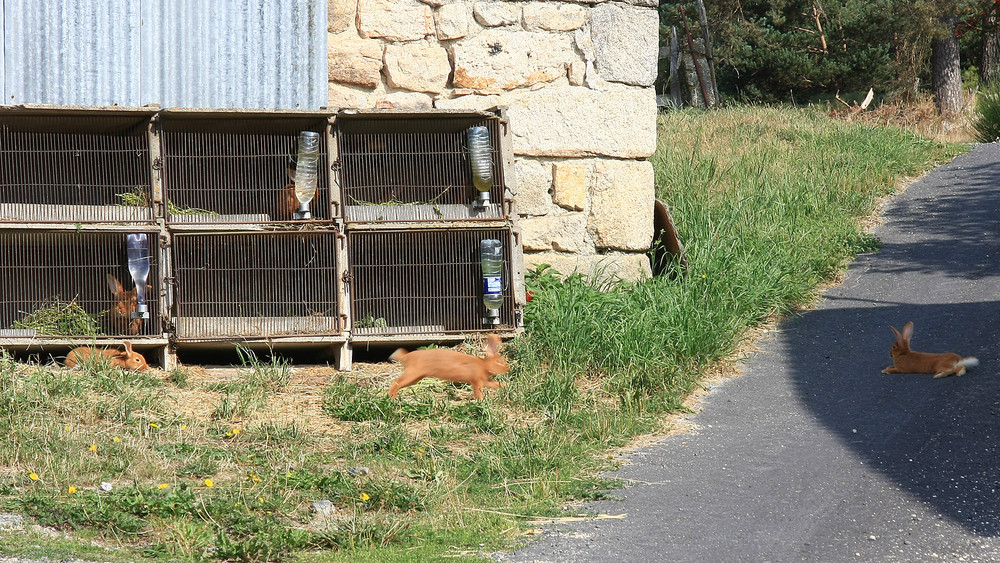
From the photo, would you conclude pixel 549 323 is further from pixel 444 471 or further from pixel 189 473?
pixel 189 473

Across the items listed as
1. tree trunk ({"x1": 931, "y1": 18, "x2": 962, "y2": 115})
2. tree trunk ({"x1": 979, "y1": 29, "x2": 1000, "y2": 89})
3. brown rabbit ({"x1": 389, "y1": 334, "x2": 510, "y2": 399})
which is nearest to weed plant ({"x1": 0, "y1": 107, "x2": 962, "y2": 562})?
brown rabbit ({"x1": 389, "y1": 334, "x2": 510, "y2": 399})

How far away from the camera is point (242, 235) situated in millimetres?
6488

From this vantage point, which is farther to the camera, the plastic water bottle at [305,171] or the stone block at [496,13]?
the stone block at [496,13]

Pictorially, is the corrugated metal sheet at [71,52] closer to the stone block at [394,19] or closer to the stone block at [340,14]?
the stone block at [340,14]

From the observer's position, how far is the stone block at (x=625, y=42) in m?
7.61

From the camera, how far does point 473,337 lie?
6617 mm

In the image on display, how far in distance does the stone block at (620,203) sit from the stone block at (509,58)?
2.75 feet

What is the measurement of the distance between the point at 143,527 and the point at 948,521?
3.27 meters

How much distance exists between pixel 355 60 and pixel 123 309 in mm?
2506

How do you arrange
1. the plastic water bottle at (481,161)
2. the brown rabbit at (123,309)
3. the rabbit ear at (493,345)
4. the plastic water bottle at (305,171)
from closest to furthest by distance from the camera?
the rabbit ear at (493,345) → the brown rabbit at (123,309) → the plastic water bottle at (305,171) → the plastic water bottle at (481,161)

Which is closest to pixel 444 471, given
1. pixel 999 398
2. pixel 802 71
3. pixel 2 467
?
pixel 2 467

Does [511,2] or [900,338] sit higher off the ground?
[511,2]

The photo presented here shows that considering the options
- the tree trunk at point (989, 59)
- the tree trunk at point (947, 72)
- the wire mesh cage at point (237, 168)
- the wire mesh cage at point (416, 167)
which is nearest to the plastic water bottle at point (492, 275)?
the wire mesh cage at point (416, 167)

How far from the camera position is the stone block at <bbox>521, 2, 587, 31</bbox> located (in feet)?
24.7
